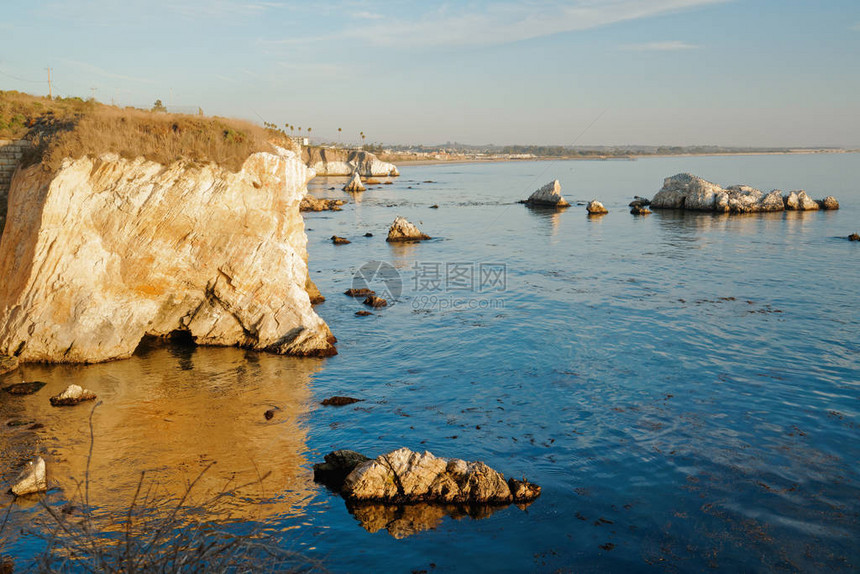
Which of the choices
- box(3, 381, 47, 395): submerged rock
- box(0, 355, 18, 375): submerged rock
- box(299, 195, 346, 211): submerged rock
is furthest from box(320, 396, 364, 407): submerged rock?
box(299, 195, 346, 211): submerged rock

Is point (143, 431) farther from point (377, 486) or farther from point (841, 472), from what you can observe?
point (841, 472)

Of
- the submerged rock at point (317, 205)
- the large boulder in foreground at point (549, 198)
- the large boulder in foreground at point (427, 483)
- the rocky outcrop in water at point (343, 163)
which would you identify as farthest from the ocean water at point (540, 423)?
the rocky outcrop in water at point (343, 163)

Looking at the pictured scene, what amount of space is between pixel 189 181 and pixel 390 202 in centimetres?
6962

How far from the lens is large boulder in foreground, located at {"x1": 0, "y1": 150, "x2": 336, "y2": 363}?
21.3 meters

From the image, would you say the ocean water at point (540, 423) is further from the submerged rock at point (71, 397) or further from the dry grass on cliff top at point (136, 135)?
the dry grass on cliff top at point (136, 135)

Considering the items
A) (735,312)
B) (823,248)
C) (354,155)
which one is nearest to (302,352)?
(735,312)

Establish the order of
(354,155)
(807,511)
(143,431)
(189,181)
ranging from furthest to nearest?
(354,155), (189,181), (143,431), (807,511)

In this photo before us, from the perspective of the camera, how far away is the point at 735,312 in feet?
96.2

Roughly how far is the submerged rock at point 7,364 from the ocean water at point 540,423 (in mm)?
425

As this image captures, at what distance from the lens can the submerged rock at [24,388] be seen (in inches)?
752

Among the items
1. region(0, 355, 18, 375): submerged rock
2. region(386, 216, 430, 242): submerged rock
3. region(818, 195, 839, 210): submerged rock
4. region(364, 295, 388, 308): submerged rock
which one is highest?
region(818, 195, 839, 210): submerged rock

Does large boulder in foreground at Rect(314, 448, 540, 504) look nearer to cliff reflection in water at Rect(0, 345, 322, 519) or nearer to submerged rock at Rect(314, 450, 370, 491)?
submerged rock at Rect(314, 450, 370, 491)

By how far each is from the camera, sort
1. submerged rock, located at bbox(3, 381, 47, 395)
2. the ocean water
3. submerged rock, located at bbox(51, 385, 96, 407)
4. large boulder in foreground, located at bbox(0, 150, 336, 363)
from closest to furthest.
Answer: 1. the ocean water
2. submerged rock, located at bbox(51, 385, 96, 407)
3. submerged rock, located at bbox(3, 381, 47, 395)
4. large boulder in foreground, located at bbox(0, 150, 336, 363)

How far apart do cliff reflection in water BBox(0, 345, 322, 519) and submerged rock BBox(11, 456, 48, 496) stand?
419mm
